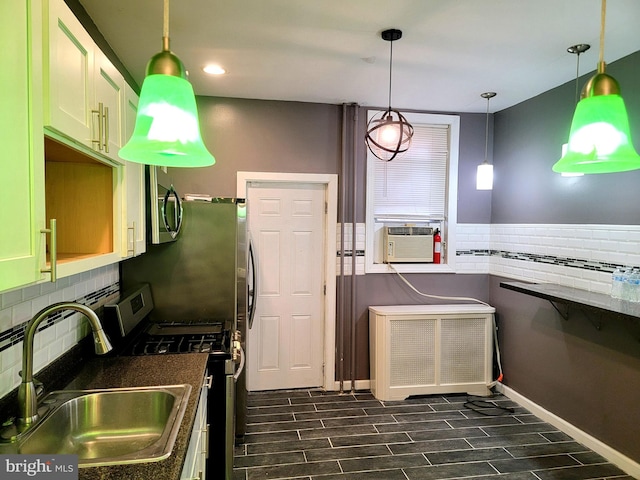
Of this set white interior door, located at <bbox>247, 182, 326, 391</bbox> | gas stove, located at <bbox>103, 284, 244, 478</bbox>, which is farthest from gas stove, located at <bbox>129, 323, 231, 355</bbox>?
white interior door, located at <bbox>247, 182, 326, 391</bbox>

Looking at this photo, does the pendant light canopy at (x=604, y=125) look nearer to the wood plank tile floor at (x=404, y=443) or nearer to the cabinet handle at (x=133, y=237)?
the cabinet handle at (x=133, y=237)

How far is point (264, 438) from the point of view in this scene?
2945 millimetres

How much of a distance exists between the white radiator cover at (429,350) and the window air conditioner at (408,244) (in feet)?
1.51

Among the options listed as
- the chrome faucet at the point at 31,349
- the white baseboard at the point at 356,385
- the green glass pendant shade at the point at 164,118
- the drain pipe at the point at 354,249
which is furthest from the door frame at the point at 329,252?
the green glass pendant shade at the point at 164,118

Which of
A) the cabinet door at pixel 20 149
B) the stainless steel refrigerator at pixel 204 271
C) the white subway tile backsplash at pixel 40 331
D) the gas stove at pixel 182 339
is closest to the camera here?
the cabinet door at pixel 20 149

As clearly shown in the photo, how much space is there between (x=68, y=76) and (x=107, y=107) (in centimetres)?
38

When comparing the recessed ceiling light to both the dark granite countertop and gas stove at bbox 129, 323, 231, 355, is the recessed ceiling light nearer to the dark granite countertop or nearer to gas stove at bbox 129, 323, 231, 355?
gas stove at bbox 129, 323, 231, 355

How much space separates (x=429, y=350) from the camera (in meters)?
3.67

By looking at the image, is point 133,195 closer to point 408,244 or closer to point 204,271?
point 204,271

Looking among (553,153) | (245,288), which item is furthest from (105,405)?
(553,153)

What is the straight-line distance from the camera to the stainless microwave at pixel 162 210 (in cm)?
233

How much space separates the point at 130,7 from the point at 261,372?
9.75ft

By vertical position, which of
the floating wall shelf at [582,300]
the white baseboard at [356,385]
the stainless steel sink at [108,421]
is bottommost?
the white baseboard at [356,385]

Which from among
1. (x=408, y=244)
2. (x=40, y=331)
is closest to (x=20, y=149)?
(x=40, y=331)
